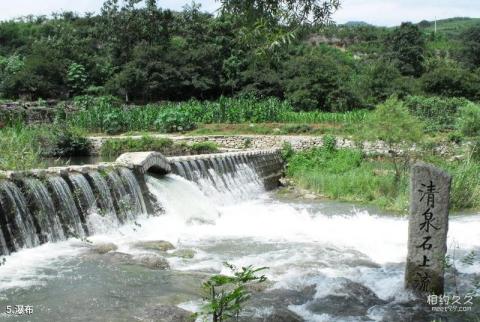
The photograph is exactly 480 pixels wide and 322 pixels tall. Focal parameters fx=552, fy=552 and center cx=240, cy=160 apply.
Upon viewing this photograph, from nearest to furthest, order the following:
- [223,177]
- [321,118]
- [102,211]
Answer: [102,211] → [223,177] → [321,118]

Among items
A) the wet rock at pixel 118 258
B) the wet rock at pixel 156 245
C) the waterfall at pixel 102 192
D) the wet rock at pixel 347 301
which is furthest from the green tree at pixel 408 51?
the wet rock at pixel 347 301

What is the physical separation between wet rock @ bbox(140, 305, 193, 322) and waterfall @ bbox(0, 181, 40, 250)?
139 inches

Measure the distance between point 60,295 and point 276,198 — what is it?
9.89 metres

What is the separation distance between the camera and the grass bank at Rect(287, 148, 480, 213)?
43.8 feet

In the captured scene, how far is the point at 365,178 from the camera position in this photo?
15.7 meters

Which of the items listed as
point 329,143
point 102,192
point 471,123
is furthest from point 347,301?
point 329,143

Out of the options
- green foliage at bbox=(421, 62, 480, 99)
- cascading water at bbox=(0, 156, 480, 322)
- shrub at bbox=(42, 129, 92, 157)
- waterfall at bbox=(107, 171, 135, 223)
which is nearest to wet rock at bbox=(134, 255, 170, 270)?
cascading water at bbox=(0, 156, 480, 322)

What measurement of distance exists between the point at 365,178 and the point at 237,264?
8.26m

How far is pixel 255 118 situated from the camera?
2745cm

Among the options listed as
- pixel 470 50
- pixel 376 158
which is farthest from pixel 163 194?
pixel 470 50

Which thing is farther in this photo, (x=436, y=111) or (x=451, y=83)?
(x=451, y=83)

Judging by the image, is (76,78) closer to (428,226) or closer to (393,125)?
(393,125)

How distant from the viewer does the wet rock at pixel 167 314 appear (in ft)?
18.5

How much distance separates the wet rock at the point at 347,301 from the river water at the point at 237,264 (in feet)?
0.04
